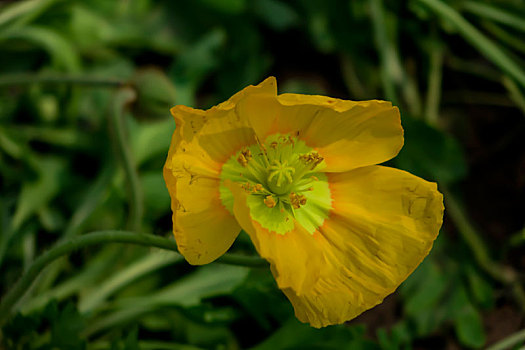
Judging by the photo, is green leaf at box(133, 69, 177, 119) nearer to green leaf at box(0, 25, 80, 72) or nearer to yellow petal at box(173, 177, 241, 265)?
green leaf at box(0, 25, 80, 72)

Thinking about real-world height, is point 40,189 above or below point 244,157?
below

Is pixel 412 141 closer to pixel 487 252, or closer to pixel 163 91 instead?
pixel 487 252

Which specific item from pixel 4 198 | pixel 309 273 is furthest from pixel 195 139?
pixel 4 198

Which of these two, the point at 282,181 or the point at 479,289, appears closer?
the point at 282,181

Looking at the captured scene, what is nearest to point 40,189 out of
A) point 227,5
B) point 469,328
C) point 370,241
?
point 227,5

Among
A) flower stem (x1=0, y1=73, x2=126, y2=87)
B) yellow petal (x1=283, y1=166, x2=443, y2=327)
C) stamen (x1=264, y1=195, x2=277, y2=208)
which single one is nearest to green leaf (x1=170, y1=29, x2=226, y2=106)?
flower stem (x1=0, y1=73, x2=126, y2=87)

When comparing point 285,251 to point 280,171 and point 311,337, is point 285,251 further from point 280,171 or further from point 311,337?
point 311,337

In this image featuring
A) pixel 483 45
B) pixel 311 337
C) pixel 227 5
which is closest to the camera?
pixel 311 337
